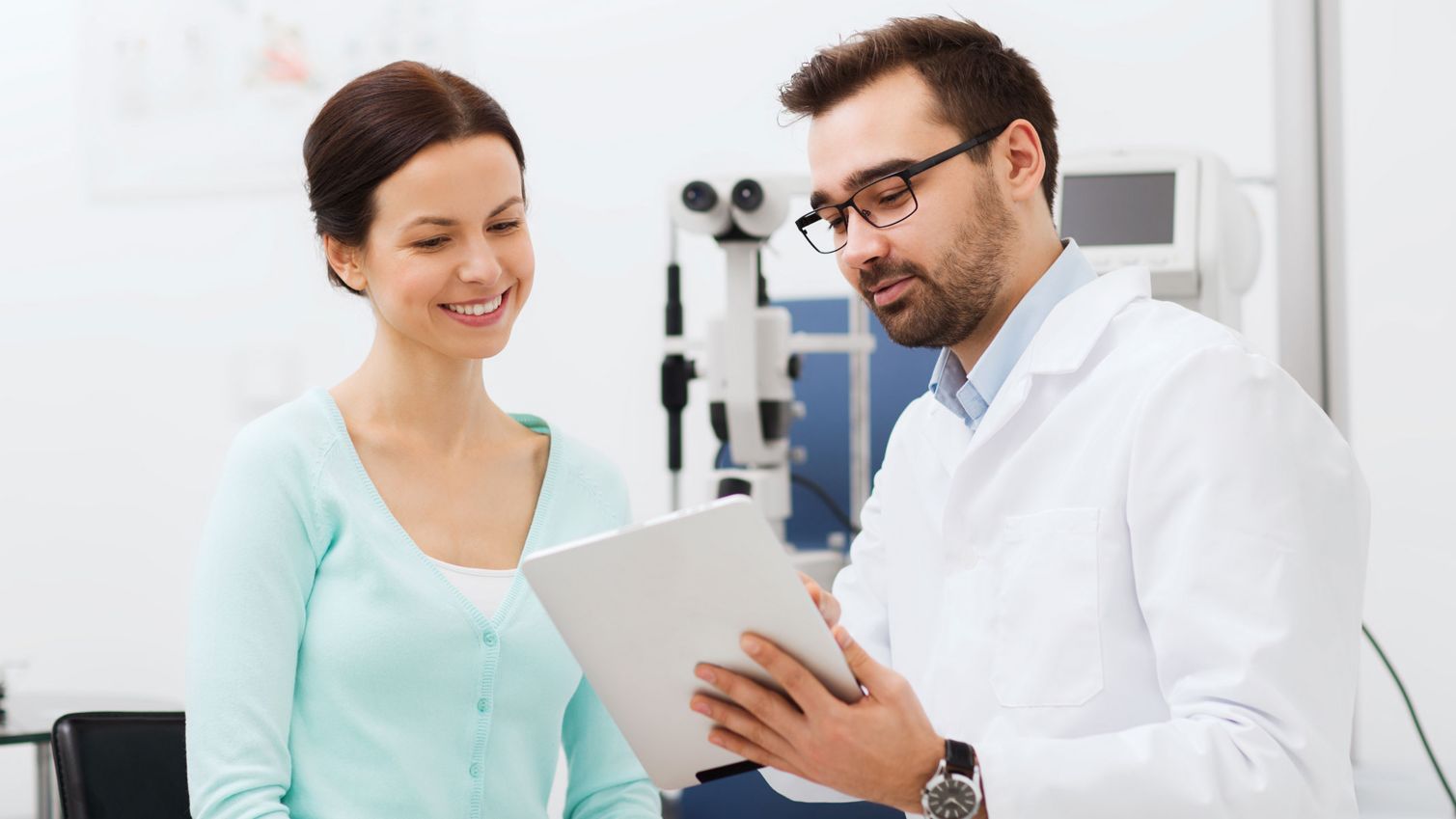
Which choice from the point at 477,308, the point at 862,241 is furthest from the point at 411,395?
the point at 862,241

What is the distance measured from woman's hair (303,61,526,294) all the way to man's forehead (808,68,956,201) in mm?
315

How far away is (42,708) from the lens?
2357 mm

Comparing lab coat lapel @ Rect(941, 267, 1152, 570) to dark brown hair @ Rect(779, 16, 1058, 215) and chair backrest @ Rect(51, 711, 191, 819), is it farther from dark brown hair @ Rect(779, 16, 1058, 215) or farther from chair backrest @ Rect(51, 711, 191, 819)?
chair backrest @ Rect(51, 711, 191, 819)

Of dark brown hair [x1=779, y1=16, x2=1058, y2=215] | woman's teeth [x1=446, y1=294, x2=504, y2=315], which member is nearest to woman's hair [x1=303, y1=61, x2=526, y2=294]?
woman's teeth [x1=446, y1=294, x2=504, y2=315]

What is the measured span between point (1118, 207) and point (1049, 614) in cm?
98

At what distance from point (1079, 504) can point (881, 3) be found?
1.81 metres

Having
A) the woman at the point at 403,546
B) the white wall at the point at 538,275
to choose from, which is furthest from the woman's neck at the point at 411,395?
the white wall at the point at 538,275

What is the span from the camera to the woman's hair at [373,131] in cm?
115

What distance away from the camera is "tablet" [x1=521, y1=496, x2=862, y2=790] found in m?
0.80

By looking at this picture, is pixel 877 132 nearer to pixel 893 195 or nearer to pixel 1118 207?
pixel 893 195

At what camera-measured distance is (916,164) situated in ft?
3.70

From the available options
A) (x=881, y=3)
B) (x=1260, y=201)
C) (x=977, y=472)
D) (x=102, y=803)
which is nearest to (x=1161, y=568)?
(x=977, y=472)

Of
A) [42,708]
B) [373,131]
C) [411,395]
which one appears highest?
[373,131]

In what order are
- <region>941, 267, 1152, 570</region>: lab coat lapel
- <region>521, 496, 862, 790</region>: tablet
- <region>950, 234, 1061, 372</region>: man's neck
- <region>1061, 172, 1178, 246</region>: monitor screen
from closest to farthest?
1. <region>521, 496, 862, 790</region>: tablet
2. <region>941, 267, 1152, 570</region>: lab coat lapel
3. <region>950, 234, 1061, 372</region>: man's neck
4. <region>1061, 172, 1178, 246</region>: monitor screen
